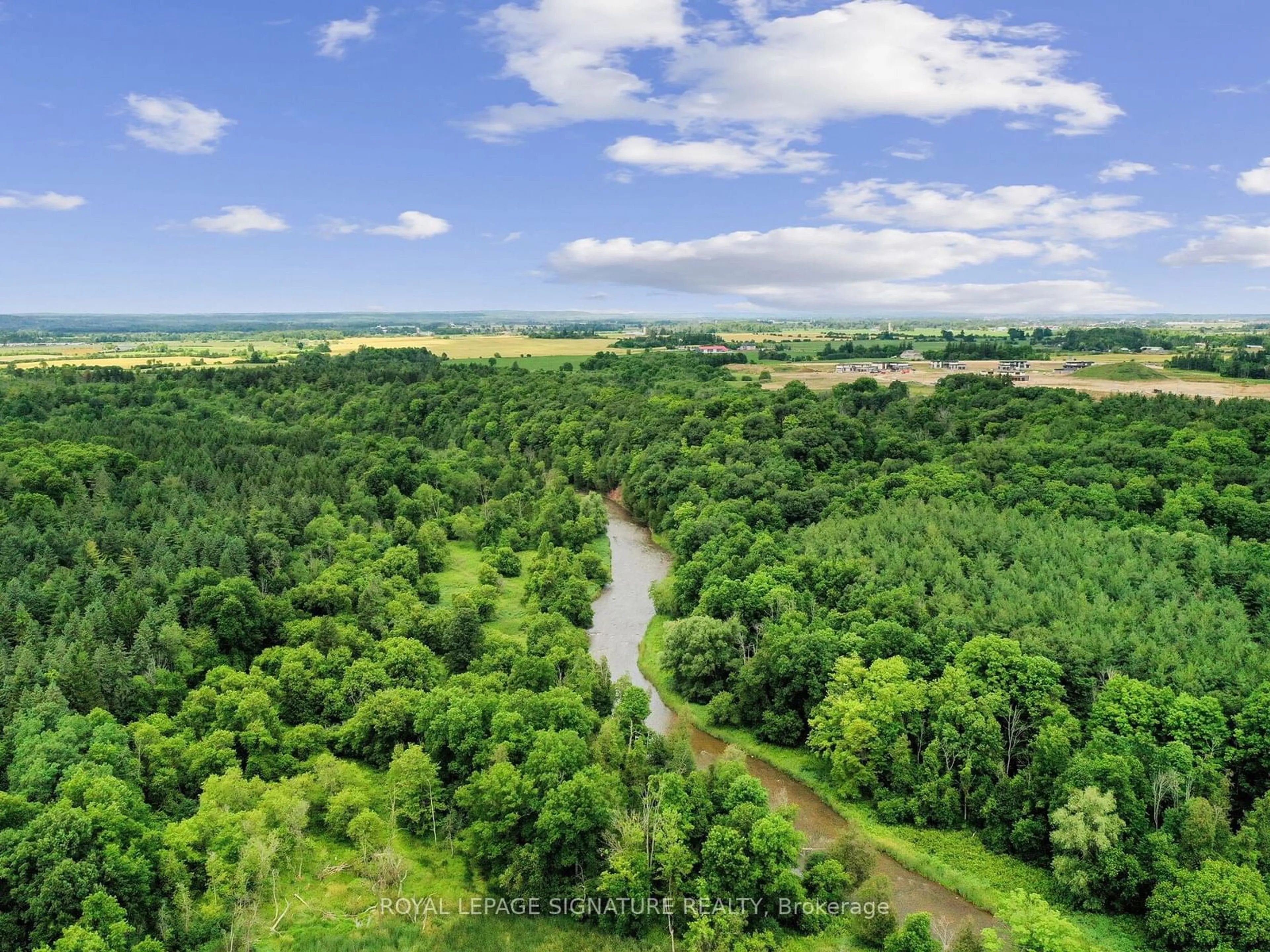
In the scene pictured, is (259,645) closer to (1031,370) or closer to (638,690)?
(638,690)

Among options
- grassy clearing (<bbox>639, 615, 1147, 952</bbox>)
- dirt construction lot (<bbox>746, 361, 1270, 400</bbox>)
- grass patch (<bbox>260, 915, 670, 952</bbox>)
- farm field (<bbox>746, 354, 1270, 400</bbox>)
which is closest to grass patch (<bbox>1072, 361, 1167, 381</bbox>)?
farm field (<bbox>746, 354, 1270, 400</bbox>)

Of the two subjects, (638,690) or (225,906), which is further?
(638,690)

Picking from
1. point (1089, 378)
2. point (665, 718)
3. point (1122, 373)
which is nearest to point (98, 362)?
point (665, 718)

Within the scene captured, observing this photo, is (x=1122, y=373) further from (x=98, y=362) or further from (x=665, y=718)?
(x=98, y=362)

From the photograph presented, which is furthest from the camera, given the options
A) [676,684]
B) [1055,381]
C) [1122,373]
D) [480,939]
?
[1055,381]

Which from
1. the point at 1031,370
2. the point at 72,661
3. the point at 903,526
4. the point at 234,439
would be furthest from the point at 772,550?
the point at 1031,370

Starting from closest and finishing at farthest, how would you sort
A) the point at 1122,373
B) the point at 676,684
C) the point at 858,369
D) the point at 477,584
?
1. the point at 676,684
2. the point at 477,584
3. the point at 1122,373
4. the point at 858,369

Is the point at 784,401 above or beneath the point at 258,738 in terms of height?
above
